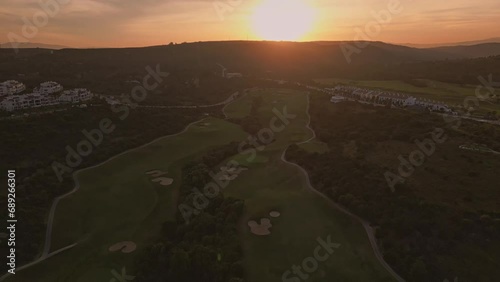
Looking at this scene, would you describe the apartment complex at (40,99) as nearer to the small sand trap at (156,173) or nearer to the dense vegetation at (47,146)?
the dense vegetation at (47,146)

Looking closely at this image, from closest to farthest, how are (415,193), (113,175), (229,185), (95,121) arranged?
(415,193) < (229,185) < (113,175) < (95,121)

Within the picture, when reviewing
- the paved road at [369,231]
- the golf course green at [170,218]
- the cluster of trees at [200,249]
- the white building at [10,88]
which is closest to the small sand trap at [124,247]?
the golf course green at [170,218]

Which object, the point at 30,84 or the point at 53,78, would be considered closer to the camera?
the point at 30,84

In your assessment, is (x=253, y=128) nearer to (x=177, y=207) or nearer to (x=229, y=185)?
(x=229, y=185)

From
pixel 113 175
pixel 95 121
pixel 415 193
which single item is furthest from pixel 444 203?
pixel 95 121

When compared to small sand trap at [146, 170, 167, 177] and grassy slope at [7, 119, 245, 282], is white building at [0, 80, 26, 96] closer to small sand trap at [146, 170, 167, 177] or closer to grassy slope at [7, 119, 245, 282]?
grassy slope at [7, 119, 245, 282]

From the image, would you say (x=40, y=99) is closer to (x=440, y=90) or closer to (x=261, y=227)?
(x=261, y=227)
